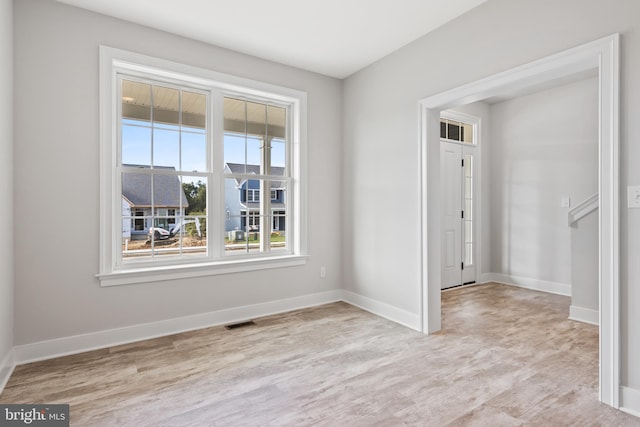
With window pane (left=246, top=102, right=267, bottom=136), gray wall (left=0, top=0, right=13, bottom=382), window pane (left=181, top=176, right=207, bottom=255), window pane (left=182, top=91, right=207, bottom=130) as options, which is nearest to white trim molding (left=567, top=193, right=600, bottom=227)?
window pane (left=246, top=102, right=267, bottom=136)

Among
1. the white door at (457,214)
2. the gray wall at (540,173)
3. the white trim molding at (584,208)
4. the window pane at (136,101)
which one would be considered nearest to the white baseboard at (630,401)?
the white trim molding at (584,208)

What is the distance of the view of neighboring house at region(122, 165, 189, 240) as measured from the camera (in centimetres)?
310

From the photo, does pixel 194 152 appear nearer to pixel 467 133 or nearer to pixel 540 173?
pixel 467 133

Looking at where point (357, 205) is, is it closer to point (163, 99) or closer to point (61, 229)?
point (163, 99)

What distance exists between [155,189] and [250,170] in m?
1.01

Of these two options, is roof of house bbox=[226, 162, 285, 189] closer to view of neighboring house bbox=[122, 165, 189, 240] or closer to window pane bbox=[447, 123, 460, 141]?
view of neighboring house bbox=[122, 165, 189, 240]

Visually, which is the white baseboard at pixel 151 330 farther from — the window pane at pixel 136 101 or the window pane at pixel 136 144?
the window pane at pixel 136 101

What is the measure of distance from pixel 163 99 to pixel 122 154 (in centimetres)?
68

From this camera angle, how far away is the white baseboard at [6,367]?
2.20 m

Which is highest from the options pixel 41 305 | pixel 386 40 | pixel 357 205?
pixel 386 40

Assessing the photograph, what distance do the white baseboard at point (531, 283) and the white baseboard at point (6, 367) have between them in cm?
562

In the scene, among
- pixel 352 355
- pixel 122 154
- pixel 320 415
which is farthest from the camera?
pixel 122 154

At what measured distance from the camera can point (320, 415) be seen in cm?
191

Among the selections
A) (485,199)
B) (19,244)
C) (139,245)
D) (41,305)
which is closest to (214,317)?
(139,245)
